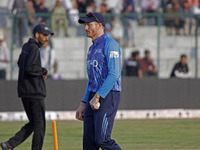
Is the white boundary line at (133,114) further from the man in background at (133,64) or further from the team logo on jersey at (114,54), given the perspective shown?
the team logo on jersey at (114,54)

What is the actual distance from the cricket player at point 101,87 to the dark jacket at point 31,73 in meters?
2.20

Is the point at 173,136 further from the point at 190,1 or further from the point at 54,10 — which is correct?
the point at 190,1

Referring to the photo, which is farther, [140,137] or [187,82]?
[187,82]

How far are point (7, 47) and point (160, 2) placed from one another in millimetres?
6270

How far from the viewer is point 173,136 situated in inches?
516

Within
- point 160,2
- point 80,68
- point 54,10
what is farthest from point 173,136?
point 160,2

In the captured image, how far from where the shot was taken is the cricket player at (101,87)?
7262 mm

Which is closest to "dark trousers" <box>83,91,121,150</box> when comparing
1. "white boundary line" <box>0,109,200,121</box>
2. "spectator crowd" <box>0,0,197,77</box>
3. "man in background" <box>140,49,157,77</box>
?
"white boundary line" <box>0,109,200,121</box>

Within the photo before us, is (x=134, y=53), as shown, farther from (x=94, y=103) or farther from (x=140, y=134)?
(x=94, y=103)

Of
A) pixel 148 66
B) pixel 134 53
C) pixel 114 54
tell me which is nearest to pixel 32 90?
pixel 114 54

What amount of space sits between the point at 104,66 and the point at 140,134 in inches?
250

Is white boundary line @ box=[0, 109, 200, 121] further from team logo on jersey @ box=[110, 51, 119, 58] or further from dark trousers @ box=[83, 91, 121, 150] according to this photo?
team logo on jersey @ box=[110, 51, 119, 58]

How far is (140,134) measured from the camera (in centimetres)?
1352

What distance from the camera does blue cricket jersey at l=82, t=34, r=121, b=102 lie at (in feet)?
23.8
